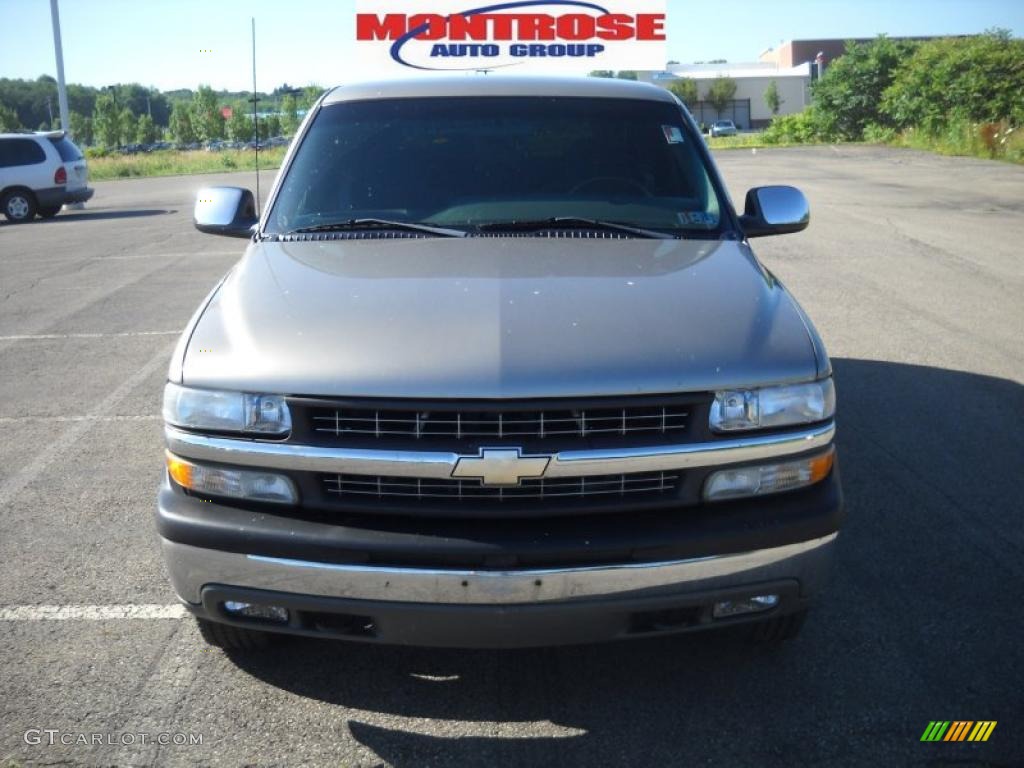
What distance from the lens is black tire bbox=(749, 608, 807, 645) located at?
3379 mm

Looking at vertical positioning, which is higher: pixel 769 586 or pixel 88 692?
pixel 769 586

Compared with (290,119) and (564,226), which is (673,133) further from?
(290,119)

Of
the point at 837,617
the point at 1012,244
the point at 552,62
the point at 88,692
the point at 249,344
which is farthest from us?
the point at 552,62

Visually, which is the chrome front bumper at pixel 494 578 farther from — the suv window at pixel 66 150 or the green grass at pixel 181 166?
the green grass at pixel 181 166

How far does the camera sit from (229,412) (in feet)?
9.82

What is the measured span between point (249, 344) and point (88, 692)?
1.21m

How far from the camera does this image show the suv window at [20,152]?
22.3 m

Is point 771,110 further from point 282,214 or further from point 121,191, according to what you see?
point 282,214

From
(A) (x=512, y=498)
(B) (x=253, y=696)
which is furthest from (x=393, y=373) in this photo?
(B) (x=253, y=696)

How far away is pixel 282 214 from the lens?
4355 mm

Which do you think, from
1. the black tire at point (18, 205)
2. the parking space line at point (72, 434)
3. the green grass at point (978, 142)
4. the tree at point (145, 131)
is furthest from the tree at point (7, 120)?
the parking space line at point (72, 434)

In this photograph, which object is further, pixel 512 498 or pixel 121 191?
pixel 121 191

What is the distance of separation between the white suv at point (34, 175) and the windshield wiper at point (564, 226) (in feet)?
68.7

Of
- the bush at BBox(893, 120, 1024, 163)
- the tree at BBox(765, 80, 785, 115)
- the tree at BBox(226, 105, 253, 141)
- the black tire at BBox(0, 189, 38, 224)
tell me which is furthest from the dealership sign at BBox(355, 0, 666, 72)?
the tree at BBox(765, 80, 785, 115)
